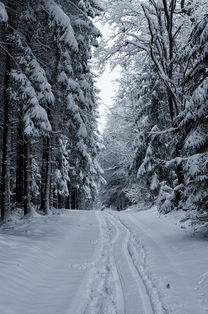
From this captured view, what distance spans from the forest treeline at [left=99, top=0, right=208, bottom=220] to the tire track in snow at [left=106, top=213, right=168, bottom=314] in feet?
6.82

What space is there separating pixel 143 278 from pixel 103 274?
87 centimetres

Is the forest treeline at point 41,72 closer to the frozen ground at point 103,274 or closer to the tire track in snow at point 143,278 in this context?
the frozen ground at point 103,274

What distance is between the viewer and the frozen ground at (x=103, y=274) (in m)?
5.07

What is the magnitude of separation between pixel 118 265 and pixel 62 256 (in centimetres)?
194

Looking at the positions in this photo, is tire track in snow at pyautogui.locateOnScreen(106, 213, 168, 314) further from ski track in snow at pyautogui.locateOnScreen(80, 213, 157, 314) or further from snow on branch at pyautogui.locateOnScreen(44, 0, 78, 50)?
snow on branch at pyautogui.locateOnScreen(44, 0, 78, 50)

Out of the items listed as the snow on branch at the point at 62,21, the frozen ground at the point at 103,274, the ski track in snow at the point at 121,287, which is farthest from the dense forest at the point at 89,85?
the ski track in snow at the point at 121,287

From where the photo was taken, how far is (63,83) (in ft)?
50.2

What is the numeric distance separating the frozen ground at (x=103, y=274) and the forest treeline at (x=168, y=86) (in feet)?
6.89

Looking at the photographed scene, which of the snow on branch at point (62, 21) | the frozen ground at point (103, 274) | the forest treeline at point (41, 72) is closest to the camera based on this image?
the frozen ground at point (103, 274)

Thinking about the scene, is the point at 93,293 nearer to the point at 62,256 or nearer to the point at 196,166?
the point at 62,256

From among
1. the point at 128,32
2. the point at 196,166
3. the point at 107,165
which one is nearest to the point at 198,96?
the point at 196,166

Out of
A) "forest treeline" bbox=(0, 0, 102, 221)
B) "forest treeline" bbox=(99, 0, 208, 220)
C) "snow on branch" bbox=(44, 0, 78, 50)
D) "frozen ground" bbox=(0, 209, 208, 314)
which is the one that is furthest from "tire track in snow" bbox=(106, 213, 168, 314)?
"snow on branch" bbox=(44, 0, 78, 50)

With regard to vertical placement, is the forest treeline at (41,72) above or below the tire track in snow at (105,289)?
above

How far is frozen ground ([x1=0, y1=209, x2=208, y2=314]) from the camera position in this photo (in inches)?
199
